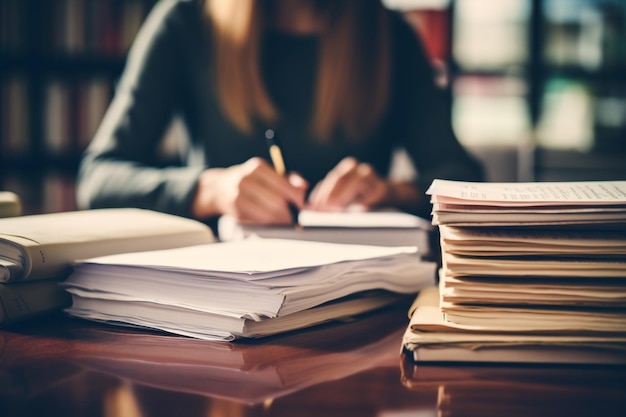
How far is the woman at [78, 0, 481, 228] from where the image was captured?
144 centimetres

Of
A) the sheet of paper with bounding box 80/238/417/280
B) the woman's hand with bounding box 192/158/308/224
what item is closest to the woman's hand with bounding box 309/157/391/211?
the woman's hand with bounding box 192/158/308/224

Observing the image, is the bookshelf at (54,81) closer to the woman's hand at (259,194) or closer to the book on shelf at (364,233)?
the woman's hand at (259,194)

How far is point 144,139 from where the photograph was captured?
1426 mm

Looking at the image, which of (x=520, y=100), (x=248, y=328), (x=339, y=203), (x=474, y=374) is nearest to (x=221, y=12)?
(x=339, y=203)

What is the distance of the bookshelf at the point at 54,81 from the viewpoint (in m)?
2.51

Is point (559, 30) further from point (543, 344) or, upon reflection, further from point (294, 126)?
point (543, 344)

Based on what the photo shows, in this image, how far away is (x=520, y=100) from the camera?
303 centimetres

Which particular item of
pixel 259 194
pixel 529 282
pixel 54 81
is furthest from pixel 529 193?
pixel 54 81

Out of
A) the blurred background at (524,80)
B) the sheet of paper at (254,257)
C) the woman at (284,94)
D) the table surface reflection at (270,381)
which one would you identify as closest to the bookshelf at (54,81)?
the blurred background at (524,80)

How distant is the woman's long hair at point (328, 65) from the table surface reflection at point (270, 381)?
969 millimetres

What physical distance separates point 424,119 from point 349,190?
0.55 meters

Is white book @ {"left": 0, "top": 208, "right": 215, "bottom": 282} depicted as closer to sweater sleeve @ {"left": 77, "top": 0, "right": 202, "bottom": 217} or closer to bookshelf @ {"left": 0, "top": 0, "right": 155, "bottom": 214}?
sweater sleeve @ {"left": 77, "top": 0, "right": 202, "bottom": 217}

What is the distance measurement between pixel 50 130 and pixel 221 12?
1355 mm

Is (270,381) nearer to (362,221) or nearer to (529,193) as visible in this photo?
(529,193)
